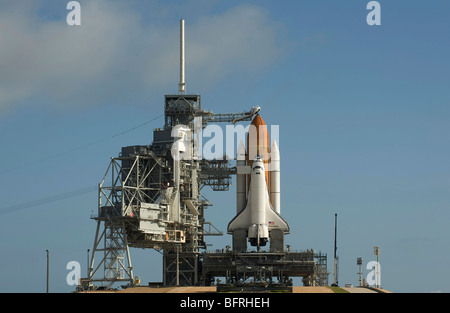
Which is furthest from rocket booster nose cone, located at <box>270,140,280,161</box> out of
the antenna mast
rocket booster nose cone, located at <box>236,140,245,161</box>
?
the antenna mast

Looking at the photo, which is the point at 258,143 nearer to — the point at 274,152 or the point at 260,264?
the point at 274,152

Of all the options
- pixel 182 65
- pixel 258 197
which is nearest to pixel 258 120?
pixel 258 197

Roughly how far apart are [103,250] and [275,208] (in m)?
24.5

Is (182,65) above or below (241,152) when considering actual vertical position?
above

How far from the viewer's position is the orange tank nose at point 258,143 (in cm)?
12388

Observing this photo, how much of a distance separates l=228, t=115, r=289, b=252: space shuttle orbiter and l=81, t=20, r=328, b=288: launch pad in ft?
0.44

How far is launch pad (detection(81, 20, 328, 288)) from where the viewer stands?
120 meters

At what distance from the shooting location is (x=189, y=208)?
13012 centimetres

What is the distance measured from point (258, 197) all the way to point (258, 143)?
8353 mm

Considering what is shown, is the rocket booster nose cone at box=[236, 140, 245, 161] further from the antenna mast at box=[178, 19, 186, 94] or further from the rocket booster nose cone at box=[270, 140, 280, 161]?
the antenna mast at box=[178, 19, 186, 94]

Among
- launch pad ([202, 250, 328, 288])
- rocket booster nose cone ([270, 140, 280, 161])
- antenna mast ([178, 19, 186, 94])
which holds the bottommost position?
launch pad ([202, 250, 328, 288])

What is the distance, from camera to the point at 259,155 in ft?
403
